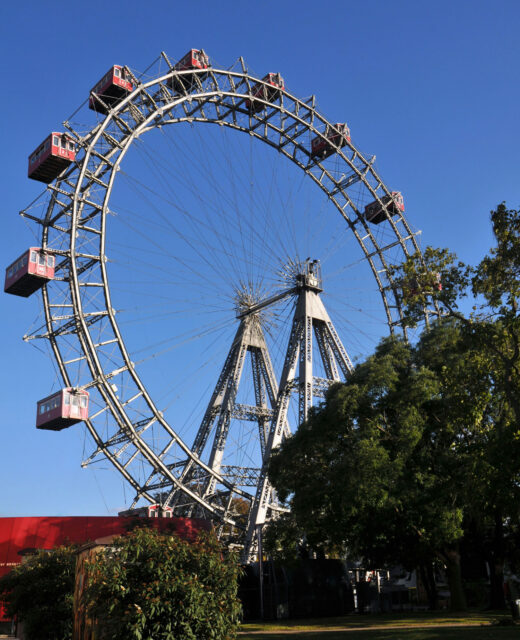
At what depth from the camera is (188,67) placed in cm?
3575

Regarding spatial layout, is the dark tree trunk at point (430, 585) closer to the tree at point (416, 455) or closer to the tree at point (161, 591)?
the tree at point (416, 455)

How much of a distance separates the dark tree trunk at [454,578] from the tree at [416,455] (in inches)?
1.8

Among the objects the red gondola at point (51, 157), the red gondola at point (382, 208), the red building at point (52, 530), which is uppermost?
the red gondola at point (382, 208)

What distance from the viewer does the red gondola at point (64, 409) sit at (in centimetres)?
3031

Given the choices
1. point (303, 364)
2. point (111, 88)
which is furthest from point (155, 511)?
point (111, 88)

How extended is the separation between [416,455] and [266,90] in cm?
2342

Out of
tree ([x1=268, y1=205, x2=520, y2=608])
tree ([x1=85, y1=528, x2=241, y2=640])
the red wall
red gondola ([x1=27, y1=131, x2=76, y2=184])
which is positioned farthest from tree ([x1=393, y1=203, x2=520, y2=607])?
Answer: red gondola ([x1=27, y1=131, x2=76, y2=184])

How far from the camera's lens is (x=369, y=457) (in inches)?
927

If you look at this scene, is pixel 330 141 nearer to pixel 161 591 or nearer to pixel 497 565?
pixel 497 565

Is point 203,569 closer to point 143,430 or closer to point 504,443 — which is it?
point 504,443

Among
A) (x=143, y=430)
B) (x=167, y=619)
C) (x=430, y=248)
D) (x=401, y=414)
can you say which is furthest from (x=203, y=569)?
(x=143, y=430)

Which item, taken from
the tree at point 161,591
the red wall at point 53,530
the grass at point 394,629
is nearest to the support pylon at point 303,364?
the red wall at point 53,530

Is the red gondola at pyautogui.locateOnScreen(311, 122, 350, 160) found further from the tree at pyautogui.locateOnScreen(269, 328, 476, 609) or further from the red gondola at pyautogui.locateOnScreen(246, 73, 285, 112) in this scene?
the tree at pyautogui.locateOnScreen(269, 328, 476, 609)

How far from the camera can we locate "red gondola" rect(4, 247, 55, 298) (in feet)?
103
